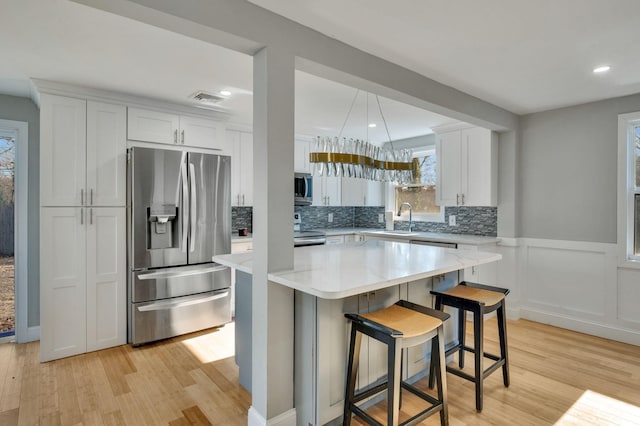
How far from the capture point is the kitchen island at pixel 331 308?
1.79 meters

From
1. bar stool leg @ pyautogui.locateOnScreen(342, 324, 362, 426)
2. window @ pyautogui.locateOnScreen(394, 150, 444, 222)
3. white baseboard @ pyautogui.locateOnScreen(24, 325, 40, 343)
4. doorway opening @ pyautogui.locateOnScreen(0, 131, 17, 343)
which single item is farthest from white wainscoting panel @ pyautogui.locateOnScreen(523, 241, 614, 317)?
doorway opening @ pyautogui.locateOnScreen(0, 131, 17, 343)

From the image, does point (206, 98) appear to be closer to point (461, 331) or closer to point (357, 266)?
point (357, 266)

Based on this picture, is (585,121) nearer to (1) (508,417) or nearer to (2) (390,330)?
(1) (508,417)

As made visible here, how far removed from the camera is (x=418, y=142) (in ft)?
16.9

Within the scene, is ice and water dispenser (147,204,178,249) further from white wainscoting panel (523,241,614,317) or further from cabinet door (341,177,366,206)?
white wainscoting panel (523,241,614,317)

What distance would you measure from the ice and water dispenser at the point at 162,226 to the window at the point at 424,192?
334 centimetres

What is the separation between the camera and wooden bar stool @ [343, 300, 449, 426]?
1698mm

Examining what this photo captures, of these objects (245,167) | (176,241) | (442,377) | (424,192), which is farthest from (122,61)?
(424,192)

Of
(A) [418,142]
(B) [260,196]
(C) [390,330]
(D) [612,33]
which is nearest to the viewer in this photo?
(C) [390,330]

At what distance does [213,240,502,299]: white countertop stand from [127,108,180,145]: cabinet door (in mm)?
1744

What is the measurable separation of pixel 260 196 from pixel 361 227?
422 centimetres

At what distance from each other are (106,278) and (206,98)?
6.29 ft

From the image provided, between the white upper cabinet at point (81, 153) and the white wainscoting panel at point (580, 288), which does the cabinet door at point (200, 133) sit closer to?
the white upper cabinet at point (81, 153)

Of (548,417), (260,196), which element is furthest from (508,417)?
(260,196)
